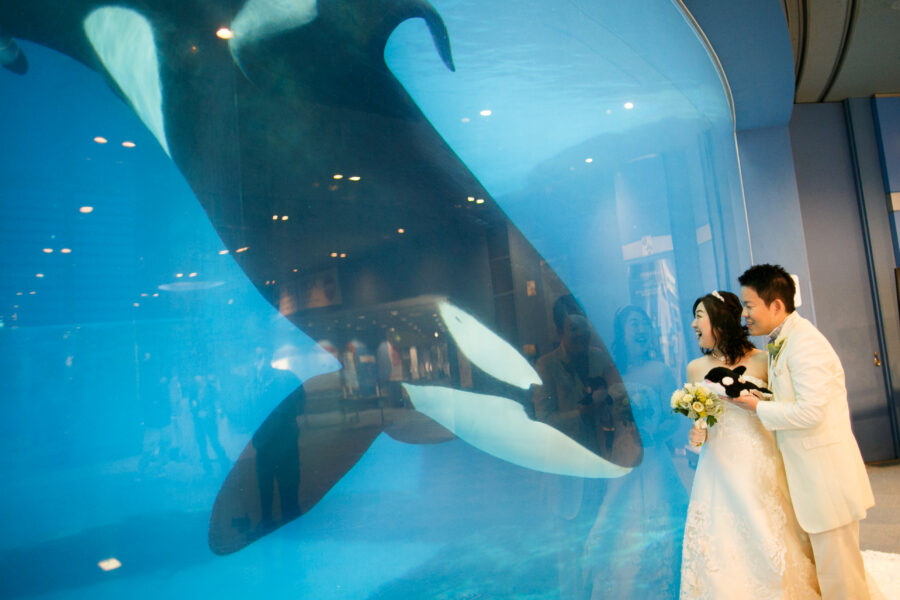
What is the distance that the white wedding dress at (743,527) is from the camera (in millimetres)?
2541

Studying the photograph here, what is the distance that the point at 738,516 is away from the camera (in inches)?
103

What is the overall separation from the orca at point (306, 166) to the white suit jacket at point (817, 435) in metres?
1.11

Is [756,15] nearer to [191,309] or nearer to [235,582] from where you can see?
[191,309]

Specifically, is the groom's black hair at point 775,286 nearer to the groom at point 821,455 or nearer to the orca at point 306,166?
the groom at point 821,455

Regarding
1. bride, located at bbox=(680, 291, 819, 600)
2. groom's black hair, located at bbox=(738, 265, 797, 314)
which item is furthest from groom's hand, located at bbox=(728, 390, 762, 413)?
groom's black hair, located at bbox=(738, 265, 797, 314)

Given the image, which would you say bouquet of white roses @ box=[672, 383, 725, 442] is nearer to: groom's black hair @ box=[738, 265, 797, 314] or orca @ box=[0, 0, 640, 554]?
groom's black hair @ box=[738, 265, 797, 314]

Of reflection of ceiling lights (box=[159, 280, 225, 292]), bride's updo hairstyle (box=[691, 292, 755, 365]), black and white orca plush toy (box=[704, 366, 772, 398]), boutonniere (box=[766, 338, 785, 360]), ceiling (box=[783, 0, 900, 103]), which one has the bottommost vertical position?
black and white orca plush toy (box=[704, 366, 772, 398])

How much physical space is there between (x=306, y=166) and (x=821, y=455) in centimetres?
258

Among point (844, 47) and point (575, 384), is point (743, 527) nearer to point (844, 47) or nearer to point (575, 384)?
point (575, 384)

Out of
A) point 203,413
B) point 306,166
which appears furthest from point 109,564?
point 306,166

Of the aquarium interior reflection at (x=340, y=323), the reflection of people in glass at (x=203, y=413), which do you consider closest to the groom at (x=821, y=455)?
the aquarium interior reflection at (x=340, y=323)

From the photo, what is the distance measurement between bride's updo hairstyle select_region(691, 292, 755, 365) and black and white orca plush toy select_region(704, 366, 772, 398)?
0.14m

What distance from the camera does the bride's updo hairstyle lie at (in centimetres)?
281

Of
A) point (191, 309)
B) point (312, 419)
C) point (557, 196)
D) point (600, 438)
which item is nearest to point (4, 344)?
point (191, 309)
